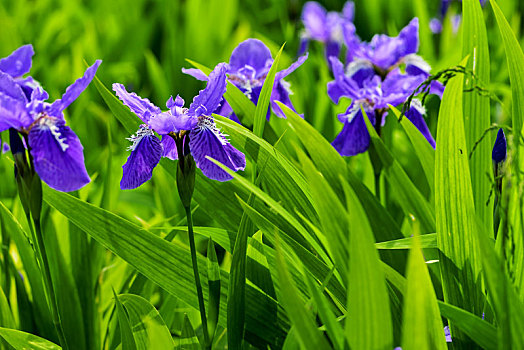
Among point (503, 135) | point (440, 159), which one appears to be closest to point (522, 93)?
point (503, 135)

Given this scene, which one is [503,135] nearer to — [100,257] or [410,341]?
[410,341]

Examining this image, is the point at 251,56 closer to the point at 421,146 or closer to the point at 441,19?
the point at 421,146

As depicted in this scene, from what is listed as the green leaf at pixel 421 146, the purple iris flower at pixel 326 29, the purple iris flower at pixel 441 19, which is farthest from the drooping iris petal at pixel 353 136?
the purple iris flower at pixel 441 19

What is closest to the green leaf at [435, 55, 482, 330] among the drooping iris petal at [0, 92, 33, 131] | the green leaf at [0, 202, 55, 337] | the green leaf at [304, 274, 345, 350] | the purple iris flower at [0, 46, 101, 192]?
the green leaf at [304, 274, 345, 350]

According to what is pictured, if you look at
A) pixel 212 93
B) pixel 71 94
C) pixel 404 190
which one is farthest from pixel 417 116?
pixel 71 94

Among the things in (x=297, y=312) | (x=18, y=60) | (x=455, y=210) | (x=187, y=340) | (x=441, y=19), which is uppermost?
(x=441, y=19)

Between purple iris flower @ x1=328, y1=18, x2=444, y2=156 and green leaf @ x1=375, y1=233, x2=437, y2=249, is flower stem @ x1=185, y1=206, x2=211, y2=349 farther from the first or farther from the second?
purple iris flower @ x1=328, y1=18, x2=444, y2=156

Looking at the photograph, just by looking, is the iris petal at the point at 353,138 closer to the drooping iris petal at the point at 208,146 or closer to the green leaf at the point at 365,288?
the drooping iris petal at the point at 208,146
